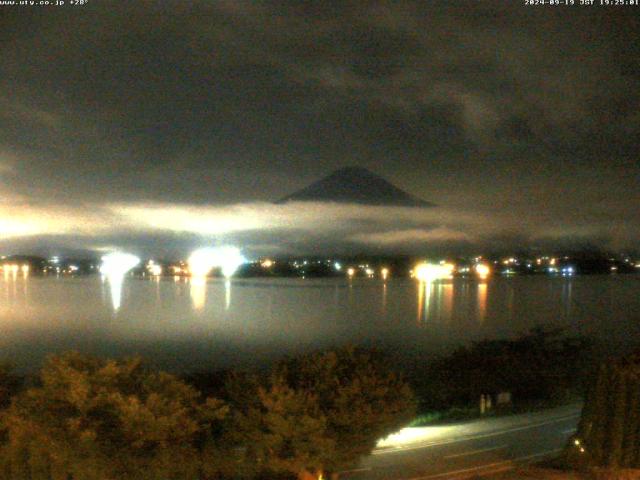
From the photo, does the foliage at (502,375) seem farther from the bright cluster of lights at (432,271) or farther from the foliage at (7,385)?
the bright cluster of lights at (432,271)

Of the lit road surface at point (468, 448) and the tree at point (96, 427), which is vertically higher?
the tree at point (96, 427)

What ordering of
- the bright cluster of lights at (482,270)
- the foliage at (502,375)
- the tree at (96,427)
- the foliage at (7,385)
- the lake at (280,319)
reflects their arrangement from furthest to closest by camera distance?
1. the bright cluster of lights at (482,270)
2. the lake at (280,319)
3. the foliage at (502,375)
4. the foliage at (7,385)
5. the tree at (96,427)

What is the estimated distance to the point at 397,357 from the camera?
42.9 metres

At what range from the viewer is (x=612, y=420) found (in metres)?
9.95

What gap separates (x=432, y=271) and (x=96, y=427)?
348 feet

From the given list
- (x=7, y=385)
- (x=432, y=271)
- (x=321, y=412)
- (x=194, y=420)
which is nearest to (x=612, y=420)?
(x=321, y=412)

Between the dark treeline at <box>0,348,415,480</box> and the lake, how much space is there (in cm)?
1762

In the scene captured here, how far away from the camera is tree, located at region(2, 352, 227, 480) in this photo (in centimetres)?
764

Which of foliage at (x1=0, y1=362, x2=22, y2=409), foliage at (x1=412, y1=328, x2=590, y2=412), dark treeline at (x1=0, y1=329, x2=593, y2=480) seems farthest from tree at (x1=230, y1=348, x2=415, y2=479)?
foliage at (x1=412, y1=328, x2=590, y2=412)

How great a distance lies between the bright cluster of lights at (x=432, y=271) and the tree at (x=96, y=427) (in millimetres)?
101157

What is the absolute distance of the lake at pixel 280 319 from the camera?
48.2 m

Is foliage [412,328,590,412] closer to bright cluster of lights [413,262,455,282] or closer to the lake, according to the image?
the lake

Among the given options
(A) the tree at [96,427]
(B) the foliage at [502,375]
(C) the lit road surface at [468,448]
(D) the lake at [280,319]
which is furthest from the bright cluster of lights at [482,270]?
(A) the tree at [96,427]

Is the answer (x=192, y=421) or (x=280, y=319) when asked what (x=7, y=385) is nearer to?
(x=192, y=421)
